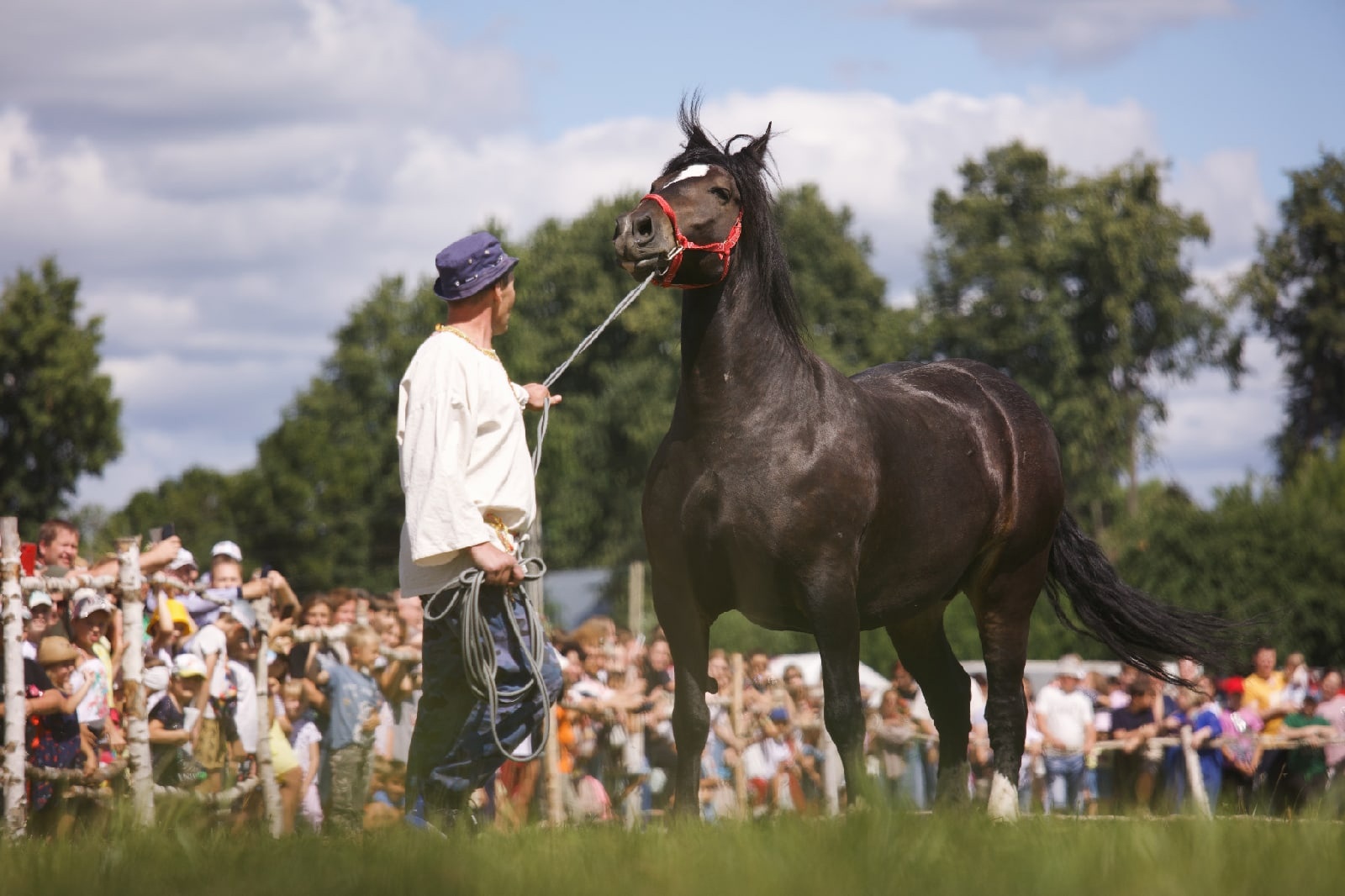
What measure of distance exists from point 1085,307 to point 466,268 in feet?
154

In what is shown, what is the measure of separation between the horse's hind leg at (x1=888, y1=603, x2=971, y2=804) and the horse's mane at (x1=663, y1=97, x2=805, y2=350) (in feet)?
6.33

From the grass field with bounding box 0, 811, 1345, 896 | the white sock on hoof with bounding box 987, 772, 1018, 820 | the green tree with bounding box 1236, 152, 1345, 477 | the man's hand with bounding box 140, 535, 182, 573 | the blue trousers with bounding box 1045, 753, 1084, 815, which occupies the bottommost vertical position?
the blue trousers with bounding box 1045, 753, 1084, 815

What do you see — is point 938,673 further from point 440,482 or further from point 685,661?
point 440,482

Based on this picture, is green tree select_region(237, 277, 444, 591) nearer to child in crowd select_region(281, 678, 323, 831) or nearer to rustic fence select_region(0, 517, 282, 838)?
child in crowd select_region(281, 678, 323, 831)

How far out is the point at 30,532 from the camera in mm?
34156

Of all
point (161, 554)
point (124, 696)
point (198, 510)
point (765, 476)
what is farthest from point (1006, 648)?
point (198, 510)

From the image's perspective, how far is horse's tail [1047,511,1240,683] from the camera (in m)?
7.86

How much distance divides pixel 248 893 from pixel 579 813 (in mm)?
2130

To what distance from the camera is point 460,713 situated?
517 centimetres

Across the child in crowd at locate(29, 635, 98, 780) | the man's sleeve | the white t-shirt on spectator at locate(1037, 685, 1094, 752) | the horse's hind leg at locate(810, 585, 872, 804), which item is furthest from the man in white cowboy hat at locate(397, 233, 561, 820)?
the white t-shirt on spectator at locate(1037, 685, 1094, 752)

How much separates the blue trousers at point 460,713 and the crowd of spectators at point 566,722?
0.64 feet

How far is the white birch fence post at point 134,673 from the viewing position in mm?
7598

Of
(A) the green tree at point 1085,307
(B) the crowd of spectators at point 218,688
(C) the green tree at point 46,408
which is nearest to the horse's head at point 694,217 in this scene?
(B) the crowd of spectators at point 218,688

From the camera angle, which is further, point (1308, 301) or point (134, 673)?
point (1308, 301)
